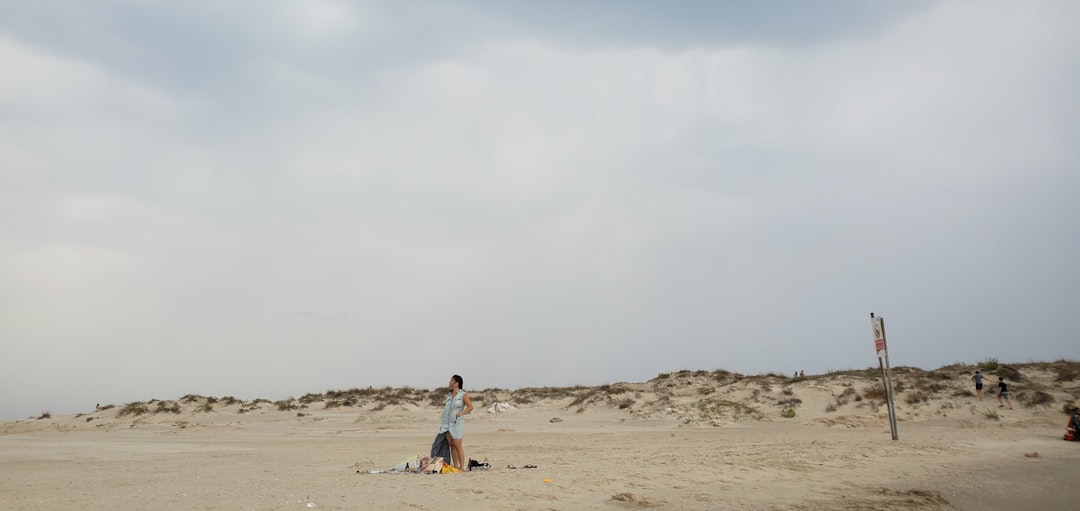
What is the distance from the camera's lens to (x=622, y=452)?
51.6 feet

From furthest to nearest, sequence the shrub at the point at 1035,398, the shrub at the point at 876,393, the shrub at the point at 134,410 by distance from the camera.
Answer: the shrub at the point at 134,410
the shrub at the point at 876,393
the shrub at the point at 1035,398

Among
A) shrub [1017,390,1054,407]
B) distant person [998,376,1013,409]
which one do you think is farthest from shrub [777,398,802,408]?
shrub [1017,390,1054,407]

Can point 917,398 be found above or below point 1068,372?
below

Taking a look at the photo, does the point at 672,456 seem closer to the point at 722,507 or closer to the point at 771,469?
the point at 771,469

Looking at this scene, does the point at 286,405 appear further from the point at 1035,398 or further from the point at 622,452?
the point at 1035,398

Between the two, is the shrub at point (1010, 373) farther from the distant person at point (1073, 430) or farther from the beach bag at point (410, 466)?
the beach bag at point (410, 466)

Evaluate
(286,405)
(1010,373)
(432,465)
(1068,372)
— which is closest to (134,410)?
(286,405)

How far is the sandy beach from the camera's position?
9.59 metres

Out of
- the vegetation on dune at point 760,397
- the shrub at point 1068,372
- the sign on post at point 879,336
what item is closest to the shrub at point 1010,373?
the vegetation on dune at point 760,397

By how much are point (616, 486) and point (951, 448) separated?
394 inches

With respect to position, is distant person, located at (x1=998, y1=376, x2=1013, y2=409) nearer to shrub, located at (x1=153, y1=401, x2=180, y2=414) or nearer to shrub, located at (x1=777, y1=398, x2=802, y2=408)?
shrub, located at (x1=777, y1=398, x2=802, y2=408)

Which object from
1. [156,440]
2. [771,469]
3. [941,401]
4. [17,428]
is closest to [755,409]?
[941,401]

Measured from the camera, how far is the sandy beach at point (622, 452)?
959cm

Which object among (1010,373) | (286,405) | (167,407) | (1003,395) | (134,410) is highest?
(1010,373)
